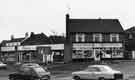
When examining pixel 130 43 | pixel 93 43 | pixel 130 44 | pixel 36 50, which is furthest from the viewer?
pixel 36 50

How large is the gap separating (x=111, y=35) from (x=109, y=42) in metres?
1.41

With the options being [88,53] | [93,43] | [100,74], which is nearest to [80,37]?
[93,43]

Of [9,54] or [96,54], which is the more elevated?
[9,54]

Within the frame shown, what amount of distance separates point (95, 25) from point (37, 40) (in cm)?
2245

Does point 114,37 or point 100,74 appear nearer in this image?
point 100,74

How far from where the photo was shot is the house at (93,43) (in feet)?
222

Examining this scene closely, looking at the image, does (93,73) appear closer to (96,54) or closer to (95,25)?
(96,54)

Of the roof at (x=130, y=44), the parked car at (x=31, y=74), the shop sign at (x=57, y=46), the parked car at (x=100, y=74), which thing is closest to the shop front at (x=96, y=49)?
the roof at (x=130, y=44)

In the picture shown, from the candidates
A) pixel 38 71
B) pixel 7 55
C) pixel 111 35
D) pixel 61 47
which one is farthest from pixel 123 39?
pixel 38 71

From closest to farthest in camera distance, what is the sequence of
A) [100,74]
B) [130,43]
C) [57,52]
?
[100,74] < [57,52] < [130,43]

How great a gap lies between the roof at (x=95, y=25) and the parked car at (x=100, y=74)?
37.1m

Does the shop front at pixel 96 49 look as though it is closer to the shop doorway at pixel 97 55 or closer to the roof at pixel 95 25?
the shop doorway at pixel 97 55

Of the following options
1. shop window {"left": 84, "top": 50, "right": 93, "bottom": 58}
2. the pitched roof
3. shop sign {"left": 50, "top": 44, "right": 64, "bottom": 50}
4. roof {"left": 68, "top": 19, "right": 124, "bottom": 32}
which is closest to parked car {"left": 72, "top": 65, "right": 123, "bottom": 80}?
shop window {"left": 84, "top": 50, "right": 93, "bottom": 58}

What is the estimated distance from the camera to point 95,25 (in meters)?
69.1
